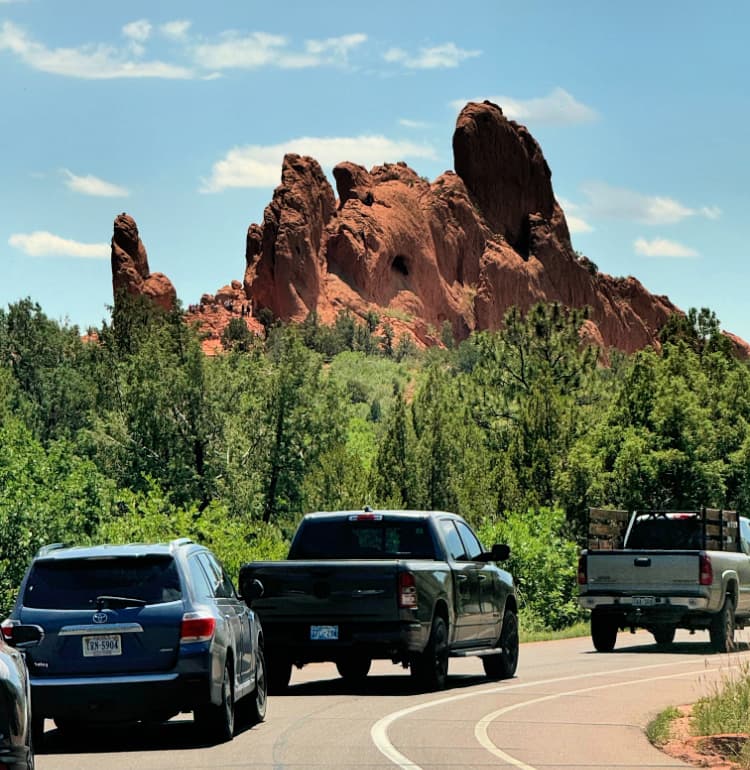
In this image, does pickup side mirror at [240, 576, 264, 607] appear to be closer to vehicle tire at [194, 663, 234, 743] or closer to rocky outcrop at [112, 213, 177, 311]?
vehicle tire at [194, 663, 234, 743]

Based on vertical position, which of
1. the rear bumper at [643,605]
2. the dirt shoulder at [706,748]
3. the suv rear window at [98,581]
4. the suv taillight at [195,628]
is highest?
the suv rear window at [98,581]

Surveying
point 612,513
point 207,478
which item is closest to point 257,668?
point 612,513

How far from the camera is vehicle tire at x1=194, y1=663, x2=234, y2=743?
12.7 meters

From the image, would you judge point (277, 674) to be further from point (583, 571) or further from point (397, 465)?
point (397, 465)

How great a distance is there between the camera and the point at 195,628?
40.6 ft

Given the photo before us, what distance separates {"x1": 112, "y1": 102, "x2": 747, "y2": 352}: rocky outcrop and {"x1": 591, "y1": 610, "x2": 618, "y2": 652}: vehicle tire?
120 meters

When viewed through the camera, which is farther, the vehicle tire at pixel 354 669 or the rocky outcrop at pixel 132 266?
the rocky outcrop at pixel 132 266

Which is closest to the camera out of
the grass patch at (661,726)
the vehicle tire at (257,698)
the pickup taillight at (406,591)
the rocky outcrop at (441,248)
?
the grass patch at (661,726)

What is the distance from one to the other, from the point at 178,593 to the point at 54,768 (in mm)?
1744

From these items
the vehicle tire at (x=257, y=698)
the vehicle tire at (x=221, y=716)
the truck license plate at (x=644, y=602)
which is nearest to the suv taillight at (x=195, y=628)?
the vehicle tire at (x=221, y=716)

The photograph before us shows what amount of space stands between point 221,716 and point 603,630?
517 inches

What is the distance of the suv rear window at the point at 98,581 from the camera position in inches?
492

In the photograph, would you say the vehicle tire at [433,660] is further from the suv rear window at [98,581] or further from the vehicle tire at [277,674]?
the suv rear window at [98,581]

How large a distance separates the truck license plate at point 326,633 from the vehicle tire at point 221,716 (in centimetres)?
396
